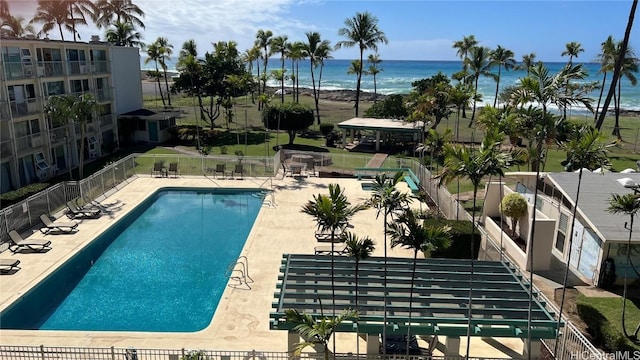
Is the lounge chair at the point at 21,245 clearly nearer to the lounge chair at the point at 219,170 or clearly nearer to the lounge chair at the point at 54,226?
the lounge chair at the point at 54,226

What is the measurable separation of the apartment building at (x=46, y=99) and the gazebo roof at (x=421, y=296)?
20.8 meters

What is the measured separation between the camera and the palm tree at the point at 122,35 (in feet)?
182

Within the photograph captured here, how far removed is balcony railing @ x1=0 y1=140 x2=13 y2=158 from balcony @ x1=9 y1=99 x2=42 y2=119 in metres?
1.71

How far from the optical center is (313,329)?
386 inches

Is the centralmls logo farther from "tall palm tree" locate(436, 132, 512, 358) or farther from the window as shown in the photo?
the window

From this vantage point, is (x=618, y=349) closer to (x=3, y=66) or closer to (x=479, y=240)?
(x=479, y=240)

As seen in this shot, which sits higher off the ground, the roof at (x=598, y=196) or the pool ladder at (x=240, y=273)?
the roof at (x=598, y=196)

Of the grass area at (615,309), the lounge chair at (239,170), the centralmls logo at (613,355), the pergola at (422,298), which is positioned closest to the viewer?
the centralmls logo at (613,355)

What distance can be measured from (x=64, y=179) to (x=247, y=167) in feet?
38.6

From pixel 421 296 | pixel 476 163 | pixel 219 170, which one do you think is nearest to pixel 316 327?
pixel 421 296

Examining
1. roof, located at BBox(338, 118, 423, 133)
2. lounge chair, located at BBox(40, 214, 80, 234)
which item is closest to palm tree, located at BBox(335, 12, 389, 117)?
roof, located at BBox(338, 118, 423, 133)

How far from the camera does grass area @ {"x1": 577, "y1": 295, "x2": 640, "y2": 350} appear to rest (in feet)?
45.5

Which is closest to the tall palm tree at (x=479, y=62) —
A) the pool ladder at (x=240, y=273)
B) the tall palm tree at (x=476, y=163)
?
the pool ladder at (x=240, y=273)

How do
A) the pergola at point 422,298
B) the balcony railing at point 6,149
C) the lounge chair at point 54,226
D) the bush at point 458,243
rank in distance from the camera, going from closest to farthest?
the pergola at point 422,298 → the bush at point 458,243 → the lounge chair at point 54,226 → the balcony railing at point 6,149
